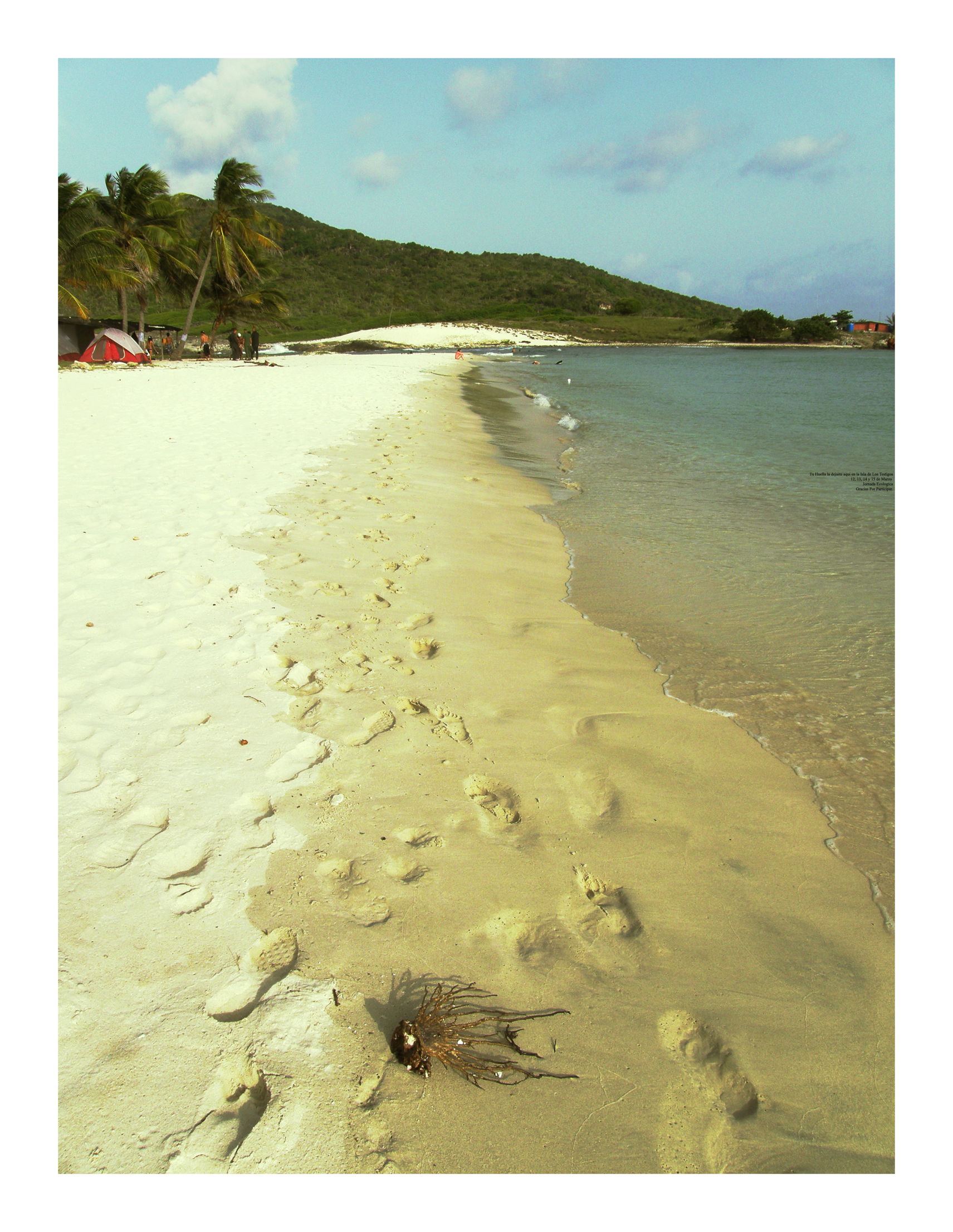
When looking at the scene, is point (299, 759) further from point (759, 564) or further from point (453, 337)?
point (453, 337)

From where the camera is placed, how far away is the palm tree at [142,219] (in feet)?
70.7

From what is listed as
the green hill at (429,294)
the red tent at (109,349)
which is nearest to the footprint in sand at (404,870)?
the red tent at (109,349)

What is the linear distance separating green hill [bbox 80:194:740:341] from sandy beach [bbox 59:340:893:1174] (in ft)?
162

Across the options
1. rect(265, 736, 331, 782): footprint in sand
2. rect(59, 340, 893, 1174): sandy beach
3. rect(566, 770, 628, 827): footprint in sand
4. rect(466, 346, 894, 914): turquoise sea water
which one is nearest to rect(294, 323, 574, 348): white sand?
rect(466, 346, 894, 914): turquoise sea water

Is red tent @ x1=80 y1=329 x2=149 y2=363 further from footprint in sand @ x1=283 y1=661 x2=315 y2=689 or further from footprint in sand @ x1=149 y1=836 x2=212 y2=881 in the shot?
footprint in sand @ x1=149 y1=836 x2=212 y2=881

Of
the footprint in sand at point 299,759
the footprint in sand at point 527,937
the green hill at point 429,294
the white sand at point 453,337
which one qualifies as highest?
the green hill at point 429,294

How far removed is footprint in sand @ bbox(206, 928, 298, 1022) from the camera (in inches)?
67.5

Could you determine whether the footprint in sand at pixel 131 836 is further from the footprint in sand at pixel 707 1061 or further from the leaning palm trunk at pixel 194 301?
the leaning palm trunk at pixel 194 301

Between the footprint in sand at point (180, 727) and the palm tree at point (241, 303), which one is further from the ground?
the palm tree at point (241, 303)

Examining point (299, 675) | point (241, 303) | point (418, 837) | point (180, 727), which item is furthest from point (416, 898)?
point (241, 303)

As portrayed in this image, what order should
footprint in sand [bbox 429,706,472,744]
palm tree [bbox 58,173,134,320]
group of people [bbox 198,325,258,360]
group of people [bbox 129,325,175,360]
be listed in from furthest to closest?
group of people [bbox 198,325,258,360], group of people [bbox 129,325,175,360], palm tree [bbox 58,173,134,320], footprint in sand [bbox 429,706,472,744]

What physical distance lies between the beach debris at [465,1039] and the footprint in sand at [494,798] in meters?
0.74

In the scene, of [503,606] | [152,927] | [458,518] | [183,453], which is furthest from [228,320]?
[152,927]

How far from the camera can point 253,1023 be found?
5.51ft
